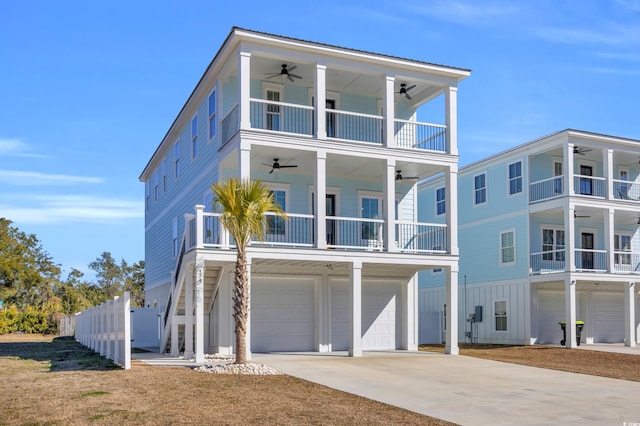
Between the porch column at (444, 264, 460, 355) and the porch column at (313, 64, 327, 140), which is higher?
→ the porch column at (313, 64, 327, 140)

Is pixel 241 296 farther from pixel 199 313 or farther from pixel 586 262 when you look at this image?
pixel 586 262

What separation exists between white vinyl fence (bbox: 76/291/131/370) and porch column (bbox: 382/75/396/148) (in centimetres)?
952

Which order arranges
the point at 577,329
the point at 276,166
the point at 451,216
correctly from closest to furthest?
the point at 451,216, the point at 276,166, the point at 577,329

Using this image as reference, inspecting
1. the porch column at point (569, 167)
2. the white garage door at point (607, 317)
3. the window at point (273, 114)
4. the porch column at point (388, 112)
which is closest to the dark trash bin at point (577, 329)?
the white garage door at point (607, 317)

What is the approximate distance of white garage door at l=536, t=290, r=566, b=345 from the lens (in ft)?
107

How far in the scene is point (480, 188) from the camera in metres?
35.9

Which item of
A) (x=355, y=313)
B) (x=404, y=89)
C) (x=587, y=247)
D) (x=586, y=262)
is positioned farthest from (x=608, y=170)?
(x=355, y=313)

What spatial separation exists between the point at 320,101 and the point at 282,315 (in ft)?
23.3

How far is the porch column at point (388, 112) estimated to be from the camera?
887 inches

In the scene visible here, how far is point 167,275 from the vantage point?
31766mm

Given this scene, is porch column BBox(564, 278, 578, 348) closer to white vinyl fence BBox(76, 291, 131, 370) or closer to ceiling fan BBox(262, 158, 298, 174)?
ceiling fan BBox(262, 158, 298, 174)

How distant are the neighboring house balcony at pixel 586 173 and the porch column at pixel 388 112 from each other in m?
10.9

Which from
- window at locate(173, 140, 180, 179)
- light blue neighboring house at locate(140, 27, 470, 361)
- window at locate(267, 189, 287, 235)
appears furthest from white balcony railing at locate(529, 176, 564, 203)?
window at locate(173, 140, 180, 179)

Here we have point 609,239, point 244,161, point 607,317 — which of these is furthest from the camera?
point 607,317
